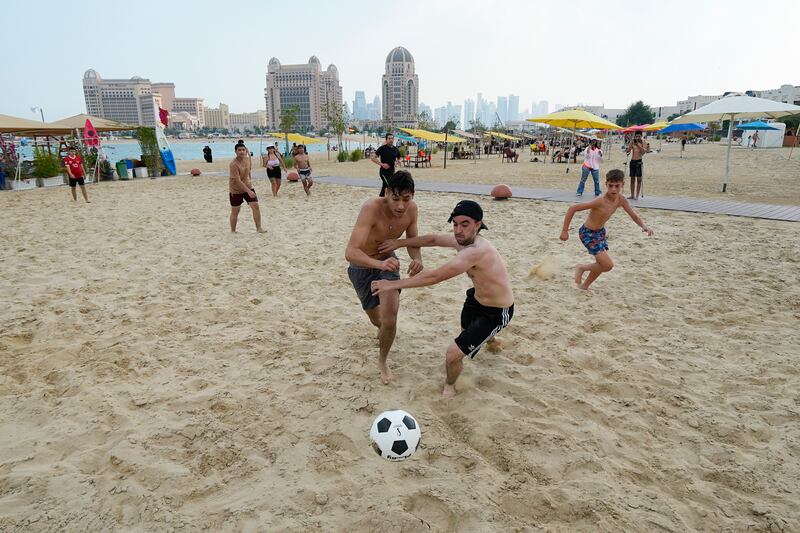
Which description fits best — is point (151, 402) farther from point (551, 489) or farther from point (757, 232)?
point (757, 232)

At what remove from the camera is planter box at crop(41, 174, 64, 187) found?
55.3ft

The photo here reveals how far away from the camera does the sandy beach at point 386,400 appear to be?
2.27m

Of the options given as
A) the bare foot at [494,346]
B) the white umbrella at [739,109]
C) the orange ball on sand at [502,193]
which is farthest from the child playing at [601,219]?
the white umbrella at [739,109]

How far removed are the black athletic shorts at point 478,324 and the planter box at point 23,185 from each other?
61.8ft

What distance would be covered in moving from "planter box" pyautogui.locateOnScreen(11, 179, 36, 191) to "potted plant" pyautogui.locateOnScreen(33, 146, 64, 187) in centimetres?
20

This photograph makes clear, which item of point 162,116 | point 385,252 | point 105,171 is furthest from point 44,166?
point 385,252

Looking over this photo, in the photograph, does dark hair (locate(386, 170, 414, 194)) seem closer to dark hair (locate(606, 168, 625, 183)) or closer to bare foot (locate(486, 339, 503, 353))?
bare foot (locate(486, 339, 503, 353))

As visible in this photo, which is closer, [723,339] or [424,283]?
[424,283]

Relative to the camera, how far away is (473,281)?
10.4ft

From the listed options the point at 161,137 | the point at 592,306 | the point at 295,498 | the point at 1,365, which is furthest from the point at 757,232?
the point at 161,137

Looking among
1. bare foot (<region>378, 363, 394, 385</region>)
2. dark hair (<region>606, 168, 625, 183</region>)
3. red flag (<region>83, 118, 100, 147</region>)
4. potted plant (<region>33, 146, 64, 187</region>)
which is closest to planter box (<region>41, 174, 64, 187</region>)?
potted plant (<region>33, 146, 64, 187</region>)

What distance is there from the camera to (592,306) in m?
4.88

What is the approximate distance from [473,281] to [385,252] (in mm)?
677

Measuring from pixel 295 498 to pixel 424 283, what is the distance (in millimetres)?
1382
